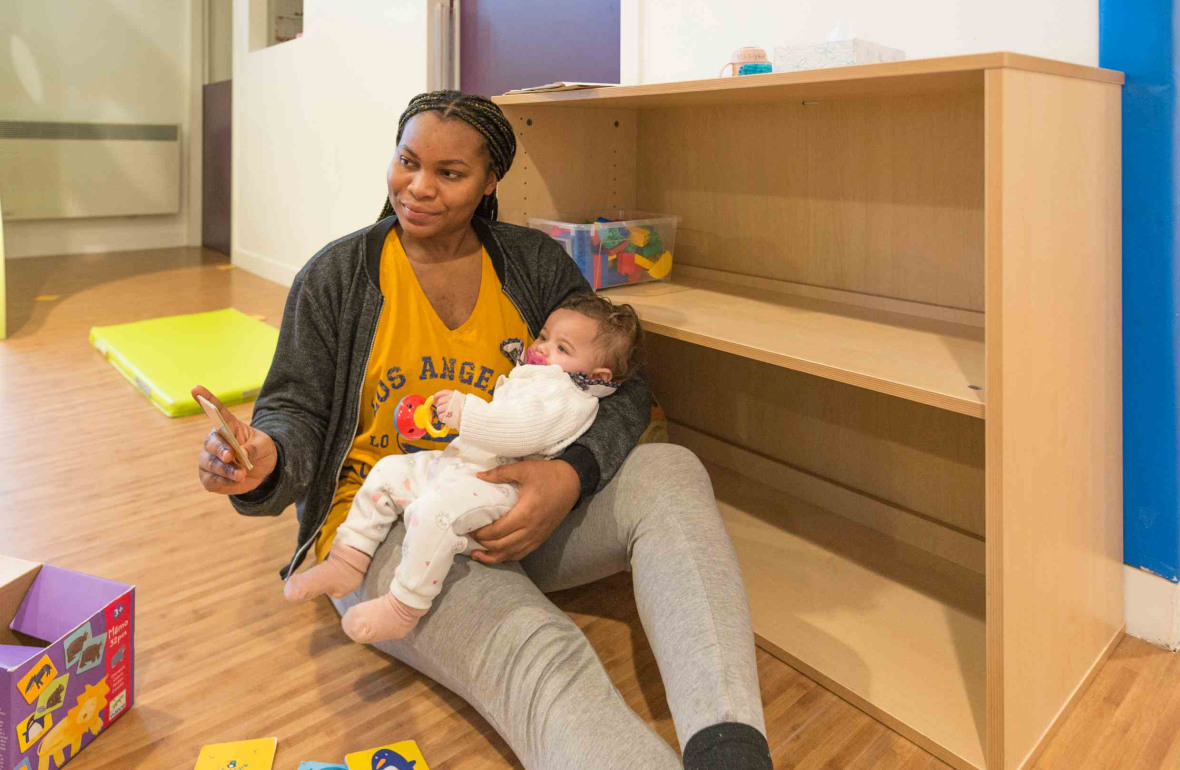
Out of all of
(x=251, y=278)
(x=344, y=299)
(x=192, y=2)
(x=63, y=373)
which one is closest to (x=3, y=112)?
(x=192, y=2)

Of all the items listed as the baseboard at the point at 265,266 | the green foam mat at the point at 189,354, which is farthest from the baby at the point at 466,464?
the baseboard at the point at 265,266

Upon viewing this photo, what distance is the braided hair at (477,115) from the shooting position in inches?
51.6

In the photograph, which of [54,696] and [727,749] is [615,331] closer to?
[727,749]

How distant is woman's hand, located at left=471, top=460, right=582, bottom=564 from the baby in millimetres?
14

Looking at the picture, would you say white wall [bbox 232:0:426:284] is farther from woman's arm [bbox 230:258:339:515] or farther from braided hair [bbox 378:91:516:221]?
woman's arm [bbox 230:258:339:515]

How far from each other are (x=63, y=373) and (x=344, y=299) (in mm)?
1987

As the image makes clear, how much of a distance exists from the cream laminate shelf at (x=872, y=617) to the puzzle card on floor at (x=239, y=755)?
0.71 m

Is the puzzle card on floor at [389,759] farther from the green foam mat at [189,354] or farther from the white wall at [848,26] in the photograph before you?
the green foam mat at [189,354]

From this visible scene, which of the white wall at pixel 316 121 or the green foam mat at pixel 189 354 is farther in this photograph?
the white wall at pixel 316 121

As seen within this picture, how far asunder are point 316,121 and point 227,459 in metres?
3.24

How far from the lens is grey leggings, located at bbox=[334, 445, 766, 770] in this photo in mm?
945

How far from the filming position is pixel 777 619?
142 centimetres

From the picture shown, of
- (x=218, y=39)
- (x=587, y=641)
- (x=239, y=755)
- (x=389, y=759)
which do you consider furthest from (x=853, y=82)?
(x=218, y=39)

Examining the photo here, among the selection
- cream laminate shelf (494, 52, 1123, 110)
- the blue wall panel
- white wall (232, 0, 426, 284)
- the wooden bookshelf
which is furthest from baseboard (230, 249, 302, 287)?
the blue wall panel
